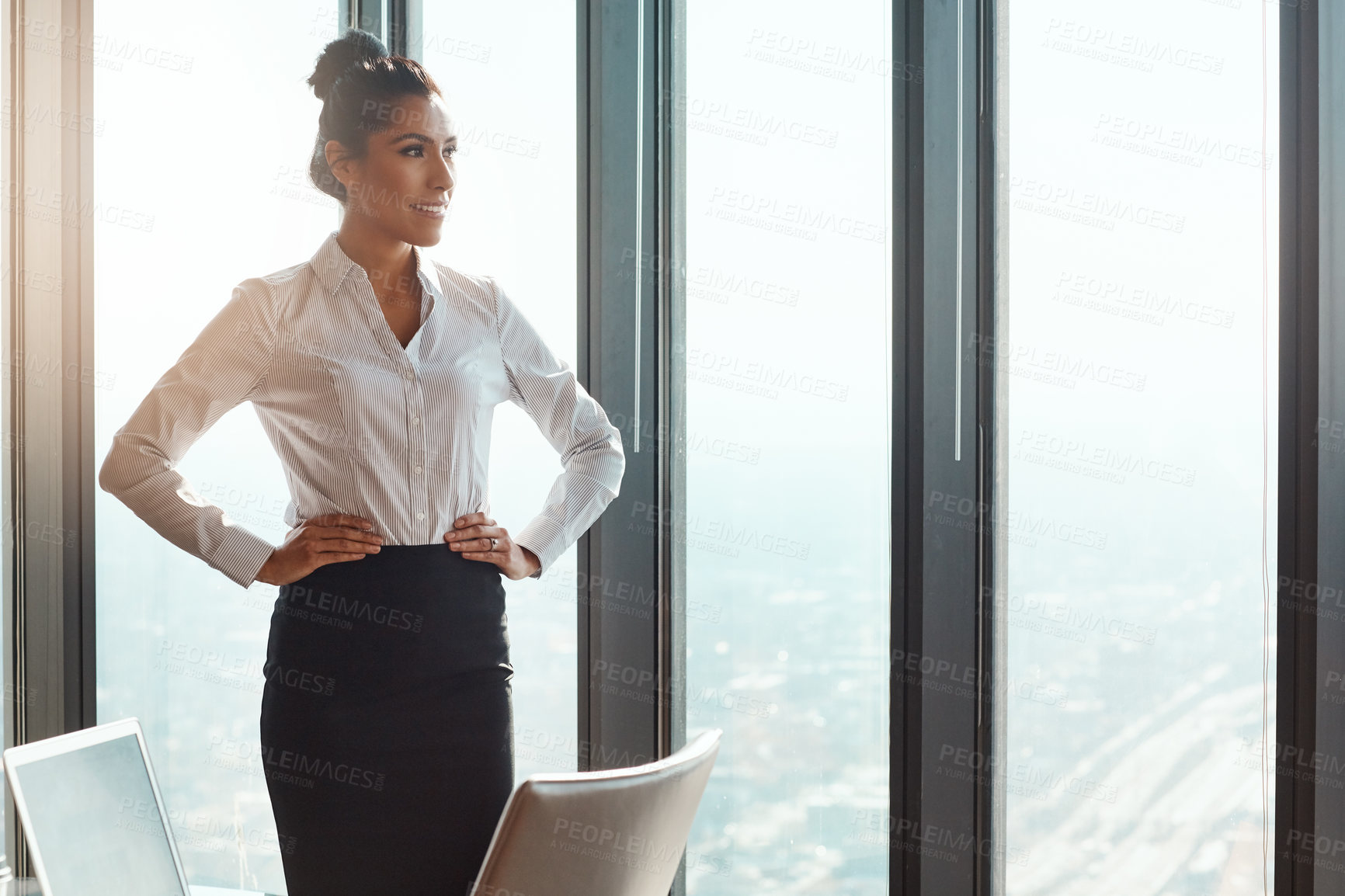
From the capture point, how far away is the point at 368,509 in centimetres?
156

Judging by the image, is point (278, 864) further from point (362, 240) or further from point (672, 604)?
point (362, 240)

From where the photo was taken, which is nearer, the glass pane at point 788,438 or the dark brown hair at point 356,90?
the dark brown hair at point 356,90

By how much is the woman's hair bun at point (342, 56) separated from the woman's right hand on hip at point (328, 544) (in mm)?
713

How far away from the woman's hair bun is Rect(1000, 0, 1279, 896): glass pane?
3.66 feet

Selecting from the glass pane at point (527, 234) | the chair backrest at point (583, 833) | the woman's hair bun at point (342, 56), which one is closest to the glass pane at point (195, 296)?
the glass pane at point (527, 234)

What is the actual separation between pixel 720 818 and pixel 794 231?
3.92ft

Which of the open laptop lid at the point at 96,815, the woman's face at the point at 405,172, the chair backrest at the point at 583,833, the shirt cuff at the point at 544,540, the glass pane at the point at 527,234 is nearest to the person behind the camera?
the chair backrest at the point at 583,833

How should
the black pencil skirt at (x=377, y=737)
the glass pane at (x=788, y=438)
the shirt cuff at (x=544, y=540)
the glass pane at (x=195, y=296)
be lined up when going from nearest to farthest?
the black pencil skirt at (x=377, y=737) → the shirt cuff at (x=544, y=540) → the glass pane at (x=788, y=438) → the glass pane at (x=195, y=296)

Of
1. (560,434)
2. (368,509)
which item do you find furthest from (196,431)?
(560,434)

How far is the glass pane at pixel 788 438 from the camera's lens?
1.93 meters

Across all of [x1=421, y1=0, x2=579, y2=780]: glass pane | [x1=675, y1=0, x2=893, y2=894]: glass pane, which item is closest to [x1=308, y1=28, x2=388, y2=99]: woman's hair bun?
[x1=421, y1=0, x2=579, y2=780]: glass pane

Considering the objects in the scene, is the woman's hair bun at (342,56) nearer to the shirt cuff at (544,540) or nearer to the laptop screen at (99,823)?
the shirt cuff at (544,540)

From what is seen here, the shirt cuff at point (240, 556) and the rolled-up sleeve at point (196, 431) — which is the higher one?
the rolled-up sleeve at point (196, 431)

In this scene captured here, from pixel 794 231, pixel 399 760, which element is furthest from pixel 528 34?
pixel 399 760
